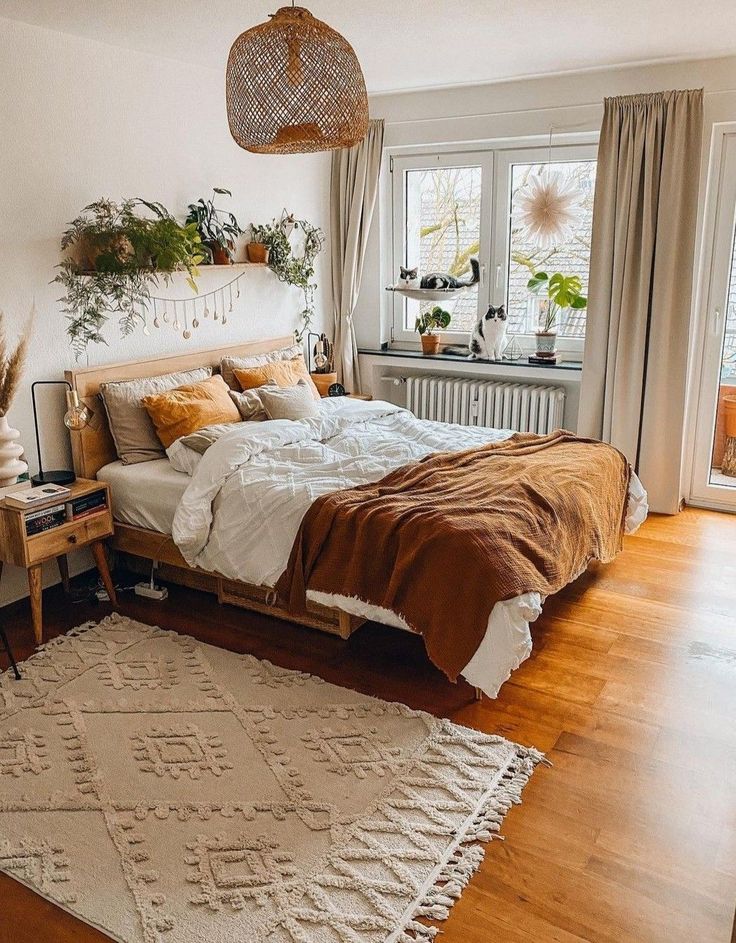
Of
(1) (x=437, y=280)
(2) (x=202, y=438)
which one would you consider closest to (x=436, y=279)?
(1) (x=437, y=280)

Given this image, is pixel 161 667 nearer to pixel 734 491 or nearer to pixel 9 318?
pixel 9 318

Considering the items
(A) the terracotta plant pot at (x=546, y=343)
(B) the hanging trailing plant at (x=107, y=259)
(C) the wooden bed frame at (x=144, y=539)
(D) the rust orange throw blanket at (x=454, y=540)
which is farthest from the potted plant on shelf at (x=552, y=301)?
(C) the wooden bed frame at (x=144, y=539)

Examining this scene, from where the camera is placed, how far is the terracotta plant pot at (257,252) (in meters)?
4.87

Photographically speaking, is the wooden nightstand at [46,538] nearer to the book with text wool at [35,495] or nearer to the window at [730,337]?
the book with text wool at [35,495]

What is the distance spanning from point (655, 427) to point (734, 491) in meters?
0.68

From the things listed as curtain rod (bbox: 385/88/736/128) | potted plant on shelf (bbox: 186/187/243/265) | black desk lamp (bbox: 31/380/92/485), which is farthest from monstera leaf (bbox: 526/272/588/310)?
black desk lamp (bbox: 31/380/92/485)

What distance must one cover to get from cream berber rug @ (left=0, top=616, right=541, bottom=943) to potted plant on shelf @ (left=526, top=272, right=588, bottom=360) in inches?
116

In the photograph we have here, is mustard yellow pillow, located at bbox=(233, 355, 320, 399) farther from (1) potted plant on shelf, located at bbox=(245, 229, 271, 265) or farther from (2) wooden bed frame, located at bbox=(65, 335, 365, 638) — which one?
(1) potted plant on shelf, located at bbox=(245, 229, 271, 265)

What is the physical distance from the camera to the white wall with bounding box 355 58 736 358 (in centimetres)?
442

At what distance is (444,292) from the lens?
5.18 m

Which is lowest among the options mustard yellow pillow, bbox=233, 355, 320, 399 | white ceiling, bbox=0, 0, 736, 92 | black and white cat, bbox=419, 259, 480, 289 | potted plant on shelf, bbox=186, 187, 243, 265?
mustard yellow pillow, bbox=233, 355, 320, 399

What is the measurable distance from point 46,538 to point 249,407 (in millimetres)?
1316

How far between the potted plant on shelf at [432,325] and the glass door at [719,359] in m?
1.64

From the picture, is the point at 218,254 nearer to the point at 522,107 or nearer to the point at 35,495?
the point at 35,495
